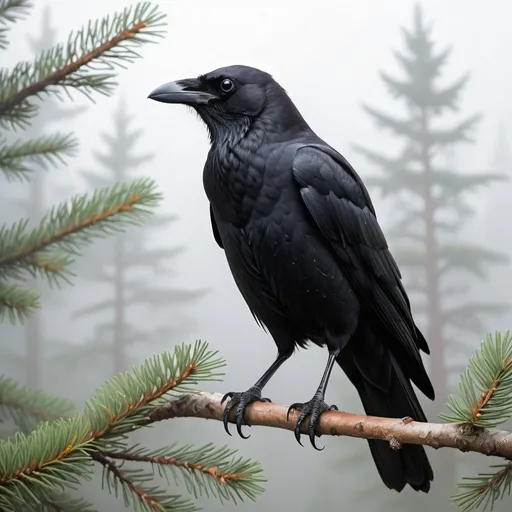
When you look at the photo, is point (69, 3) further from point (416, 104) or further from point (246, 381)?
point (246, 381)

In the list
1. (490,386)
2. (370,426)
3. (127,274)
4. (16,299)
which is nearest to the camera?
(490,386)

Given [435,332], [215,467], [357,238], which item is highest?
[357,238]

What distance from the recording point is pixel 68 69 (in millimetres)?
1220

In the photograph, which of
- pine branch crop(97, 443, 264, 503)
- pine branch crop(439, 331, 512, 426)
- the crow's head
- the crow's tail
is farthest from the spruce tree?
pine branch crop(439, 331, 512, 426)

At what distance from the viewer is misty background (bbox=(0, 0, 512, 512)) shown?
191 cm

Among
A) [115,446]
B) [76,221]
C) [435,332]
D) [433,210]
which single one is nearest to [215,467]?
[115,446]

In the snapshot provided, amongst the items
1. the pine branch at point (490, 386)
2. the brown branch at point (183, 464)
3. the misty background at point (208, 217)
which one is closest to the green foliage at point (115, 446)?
the brown branch at point (183, 464)

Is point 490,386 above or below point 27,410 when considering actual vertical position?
above

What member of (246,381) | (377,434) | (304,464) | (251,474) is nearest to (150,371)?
(251,474)

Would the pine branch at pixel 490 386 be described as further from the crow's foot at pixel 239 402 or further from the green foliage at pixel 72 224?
the green foliage at pixel 72 224

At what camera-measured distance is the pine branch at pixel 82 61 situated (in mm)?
1200

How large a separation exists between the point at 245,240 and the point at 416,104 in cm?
110

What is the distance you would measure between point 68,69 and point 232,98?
1.03 feet

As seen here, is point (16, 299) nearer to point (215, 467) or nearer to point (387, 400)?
point (215, 467)
